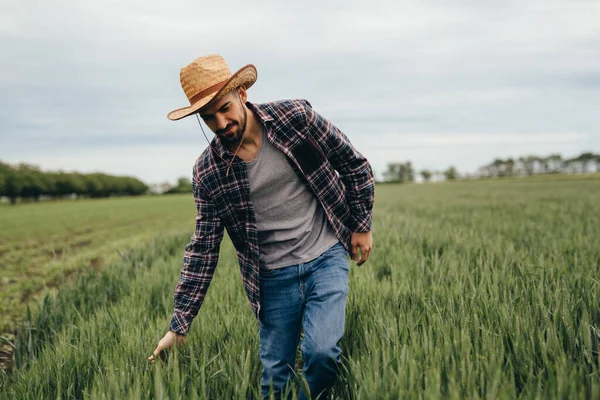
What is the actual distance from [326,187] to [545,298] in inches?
55.0

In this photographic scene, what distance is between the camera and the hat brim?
177 cm

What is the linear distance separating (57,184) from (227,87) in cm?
8761

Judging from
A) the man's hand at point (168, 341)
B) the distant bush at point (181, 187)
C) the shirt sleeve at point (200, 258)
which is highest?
the distant bush at point (181, 187)

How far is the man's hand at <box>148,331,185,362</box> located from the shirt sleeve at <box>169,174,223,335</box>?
0.44ft

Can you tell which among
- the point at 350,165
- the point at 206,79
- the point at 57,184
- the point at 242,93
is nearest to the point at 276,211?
the point at 350,165

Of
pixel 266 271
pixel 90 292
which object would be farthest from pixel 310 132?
pixel 90 292

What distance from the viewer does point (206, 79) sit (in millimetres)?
1899

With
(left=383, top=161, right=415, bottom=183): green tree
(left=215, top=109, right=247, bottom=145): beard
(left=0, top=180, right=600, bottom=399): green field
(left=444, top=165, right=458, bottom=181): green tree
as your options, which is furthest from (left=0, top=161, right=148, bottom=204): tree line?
(left=444, top=165, right=458, bottom=181): green tree

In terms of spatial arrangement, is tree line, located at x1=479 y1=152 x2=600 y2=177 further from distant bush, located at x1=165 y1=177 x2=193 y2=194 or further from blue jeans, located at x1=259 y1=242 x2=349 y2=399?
blue jeans, located at x1=259 y1=242 x2=349 y2=399

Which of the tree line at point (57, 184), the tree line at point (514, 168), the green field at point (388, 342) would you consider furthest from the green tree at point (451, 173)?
the green field at point (388, 342)

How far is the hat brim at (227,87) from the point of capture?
1.77m

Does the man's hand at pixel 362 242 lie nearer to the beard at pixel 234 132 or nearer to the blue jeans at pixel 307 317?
the blue jeans at pixel 307 317

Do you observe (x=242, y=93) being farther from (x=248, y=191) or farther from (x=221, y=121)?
(x=248, y=191)

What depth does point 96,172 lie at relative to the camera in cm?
10175
